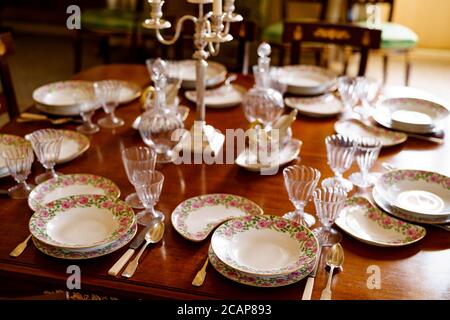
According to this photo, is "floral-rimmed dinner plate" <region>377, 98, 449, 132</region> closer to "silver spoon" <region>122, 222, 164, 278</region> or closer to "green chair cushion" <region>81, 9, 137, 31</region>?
"silver spoon" <region>122, 222, 164, 278</region>

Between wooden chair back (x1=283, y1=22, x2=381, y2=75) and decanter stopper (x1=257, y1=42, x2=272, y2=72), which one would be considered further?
wooden chair back (x1=283, y1=22, x2=381, y2=75)

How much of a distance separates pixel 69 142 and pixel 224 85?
646 mm

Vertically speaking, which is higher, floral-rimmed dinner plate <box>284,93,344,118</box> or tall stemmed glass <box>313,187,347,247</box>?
floral-rimmed dinner plate <box>284,93,344,118</box>

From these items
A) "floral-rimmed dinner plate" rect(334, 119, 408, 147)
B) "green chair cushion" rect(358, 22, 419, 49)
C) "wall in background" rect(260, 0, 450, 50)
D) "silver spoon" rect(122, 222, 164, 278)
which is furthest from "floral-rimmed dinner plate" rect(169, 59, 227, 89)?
"wall in background" rect(260, 0, 450, 50)

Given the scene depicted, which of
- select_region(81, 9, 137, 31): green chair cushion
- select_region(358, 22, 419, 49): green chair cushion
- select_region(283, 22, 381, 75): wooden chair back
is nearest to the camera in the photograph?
select_region(283, 22, 381, 75): wooden chair back

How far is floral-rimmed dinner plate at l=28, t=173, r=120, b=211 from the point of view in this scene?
1.21 metres

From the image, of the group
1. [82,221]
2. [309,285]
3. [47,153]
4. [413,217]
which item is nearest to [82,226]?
[82,221]

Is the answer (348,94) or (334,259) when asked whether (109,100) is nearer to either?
(348,94)

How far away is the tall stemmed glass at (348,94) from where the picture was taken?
1.67 meters

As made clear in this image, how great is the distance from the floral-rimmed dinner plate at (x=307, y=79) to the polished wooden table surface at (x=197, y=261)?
0.51 m

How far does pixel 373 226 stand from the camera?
113 centimetres

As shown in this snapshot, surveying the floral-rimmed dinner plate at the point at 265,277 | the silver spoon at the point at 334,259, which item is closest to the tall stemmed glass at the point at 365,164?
the silver spoon at the point at 334,259

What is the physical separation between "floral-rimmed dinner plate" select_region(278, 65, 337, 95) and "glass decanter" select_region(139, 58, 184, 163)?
1.83 ft
